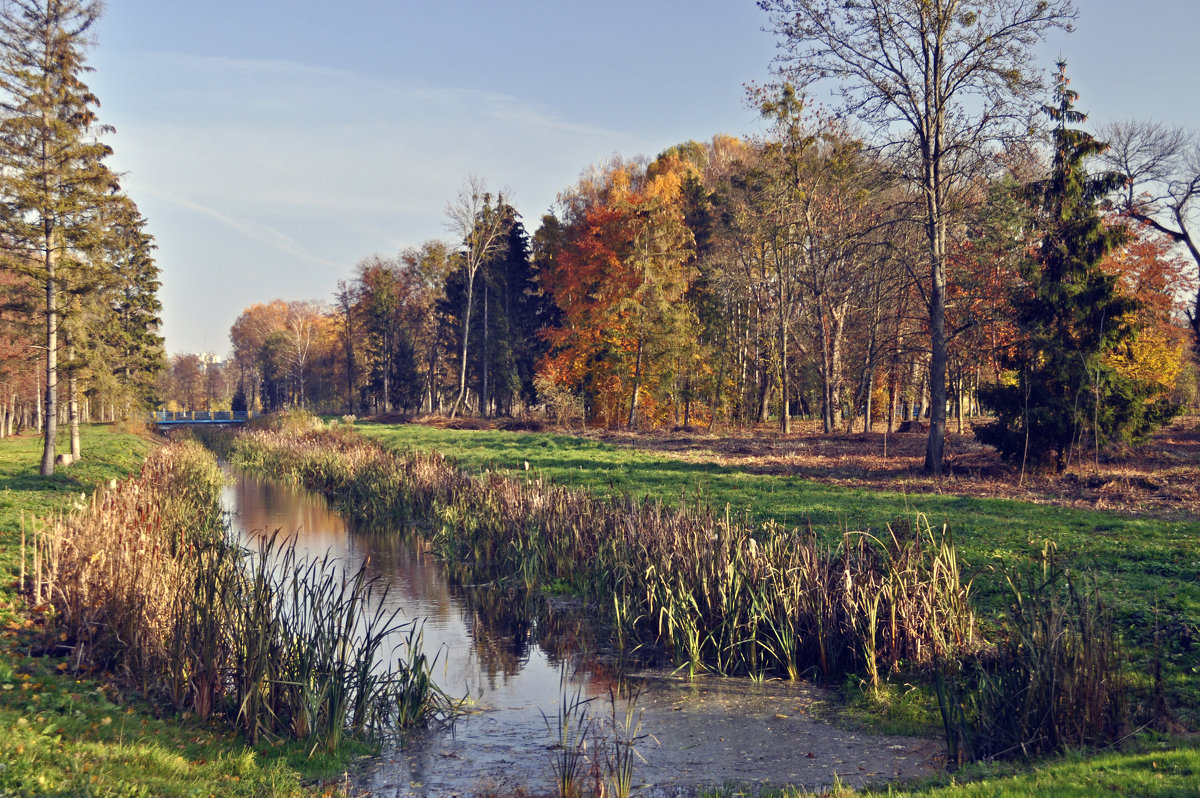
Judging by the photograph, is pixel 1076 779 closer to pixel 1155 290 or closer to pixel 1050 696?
pixel 1050 696

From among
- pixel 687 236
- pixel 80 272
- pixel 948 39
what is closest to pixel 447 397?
pixel 687 236

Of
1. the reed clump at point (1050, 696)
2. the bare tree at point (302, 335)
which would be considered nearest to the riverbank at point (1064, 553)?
the reed clump at point (1050, 696)

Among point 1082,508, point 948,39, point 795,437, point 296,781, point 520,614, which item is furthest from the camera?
point 795,437

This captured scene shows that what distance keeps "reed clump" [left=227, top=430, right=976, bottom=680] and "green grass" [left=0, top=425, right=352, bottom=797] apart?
14.8 feet

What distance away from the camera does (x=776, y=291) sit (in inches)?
1638

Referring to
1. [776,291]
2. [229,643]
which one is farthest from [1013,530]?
[776,291]

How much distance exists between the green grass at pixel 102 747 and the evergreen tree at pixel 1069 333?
17.7 metres

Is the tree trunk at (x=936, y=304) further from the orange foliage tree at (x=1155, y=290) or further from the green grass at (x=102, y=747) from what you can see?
the green grass at (x=102, y=747)

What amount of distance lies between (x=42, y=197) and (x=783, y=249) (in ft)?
89.5

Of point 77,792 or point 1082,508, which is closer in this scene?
point 77,792

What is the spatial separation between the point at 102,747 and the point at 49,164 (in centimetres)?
2129

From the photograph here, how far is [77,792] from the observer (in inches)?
213

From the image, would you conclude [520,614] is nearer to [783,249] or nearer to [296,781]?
[296,781]

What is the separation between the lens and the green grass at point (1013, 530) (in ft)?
27.1
